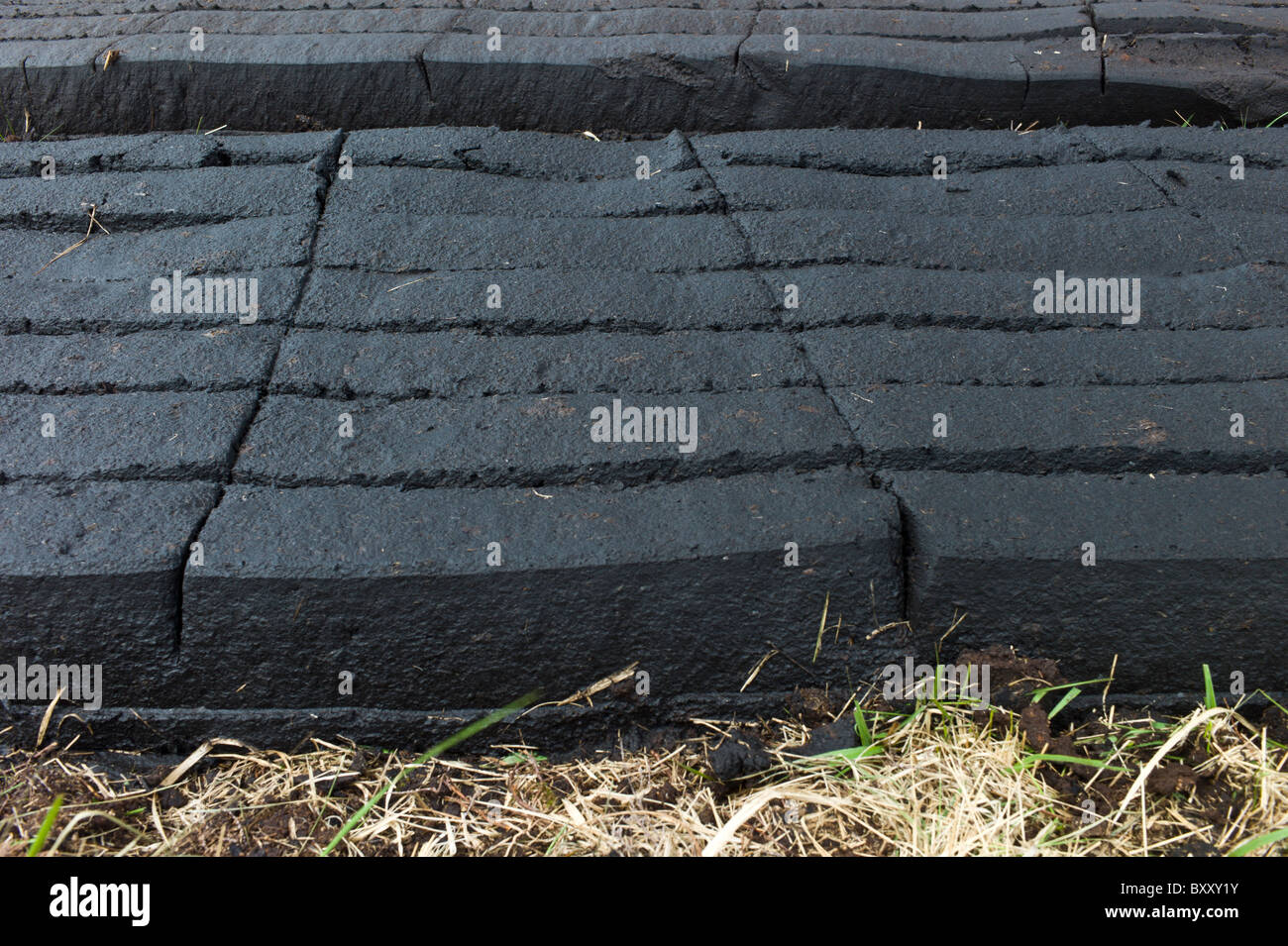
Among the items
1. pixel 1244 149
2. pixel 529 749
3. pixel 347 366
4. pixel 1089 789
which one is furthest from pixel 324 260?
pixel 1244 149

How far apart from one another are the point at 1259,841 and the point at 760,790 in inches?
31.6

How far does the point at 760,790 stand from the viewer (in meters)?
1.76

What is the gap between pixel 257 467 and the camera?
186 centimetres

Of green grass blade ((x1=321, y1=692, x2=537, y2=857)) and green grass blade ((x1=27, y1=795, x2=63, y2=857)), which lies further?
green grass blade ((x1=321, y1=692, x2=537, y2=857))

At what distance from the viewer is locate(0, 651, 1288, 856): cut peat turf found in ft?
5.56

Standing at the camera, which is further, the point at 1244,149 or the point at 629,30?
the point at 629,30

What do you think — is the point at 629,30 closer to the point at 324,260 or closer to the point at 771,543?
the point at 324,260

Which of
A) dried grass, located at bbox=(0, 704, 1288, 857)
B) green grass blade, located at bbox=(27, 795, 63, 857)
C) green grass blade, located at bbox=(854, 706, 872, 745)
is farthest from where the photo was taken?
green grass blade, located at bbox=(854, 706, 872, 745)

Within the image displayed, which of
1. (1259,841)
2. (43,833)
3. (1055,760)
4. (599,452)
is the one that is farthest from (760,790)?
(43,833)

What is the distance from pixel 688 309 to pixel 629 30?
1216 millimetres

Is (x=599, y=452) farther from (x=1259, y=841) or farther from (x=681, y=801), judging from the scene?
(x=1259, y=841)

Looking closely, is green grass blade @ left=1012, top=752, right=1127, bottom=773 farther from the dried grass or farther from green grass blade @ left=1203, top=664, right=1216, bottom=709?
green grass blade @ left=1203, top=664, right=1216, bottom=709

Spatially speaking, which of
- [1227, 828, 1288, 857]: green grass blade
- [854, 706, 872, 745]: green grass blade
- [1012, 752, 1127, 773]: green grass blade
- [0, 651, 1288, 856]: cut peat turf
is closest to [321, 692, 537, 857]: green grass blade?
[0, 651, 1288, 856]: cut peat turf

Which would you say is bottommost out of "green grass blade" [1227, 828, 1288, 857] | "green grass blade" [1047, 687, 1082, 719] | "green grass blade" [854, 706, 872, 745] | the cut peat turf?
"green grass blade" [1227, 828, 1288, 857]
